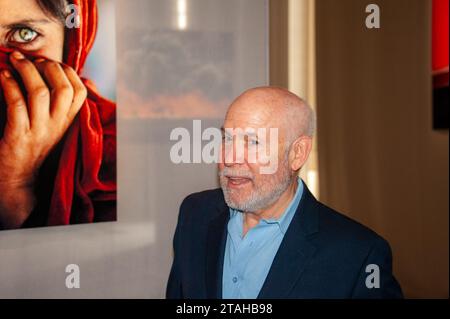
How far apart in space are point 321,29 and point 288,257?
233 cm

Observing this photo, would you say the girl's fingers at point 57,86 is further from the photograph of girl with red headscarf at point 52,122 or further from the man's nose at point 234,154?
the man's nose at point 234,154

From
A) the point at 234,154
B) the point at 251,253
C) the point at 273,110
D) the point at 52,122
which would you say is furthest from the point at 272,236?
the point at 52,122

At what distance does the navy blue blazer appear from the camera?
146cm

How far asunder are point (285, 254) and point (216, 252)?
0.76 feet

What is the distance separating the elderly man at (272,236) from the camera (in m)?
1.47

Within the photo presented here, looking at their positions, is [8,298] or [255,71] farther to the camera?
[255,71]

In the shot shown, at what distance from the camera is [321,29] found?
3461 millimetres

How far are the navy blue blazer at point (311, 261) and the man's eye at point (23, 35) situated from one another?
1455 millimetres

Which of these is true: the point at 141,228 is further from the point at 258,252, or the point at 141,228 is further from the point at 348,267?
the point at 348,267

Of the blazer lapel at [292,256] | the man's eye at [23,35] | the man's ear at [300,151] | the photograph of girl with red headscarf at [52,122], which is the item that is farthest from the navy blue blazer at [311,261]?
the man's eye at [23,35]

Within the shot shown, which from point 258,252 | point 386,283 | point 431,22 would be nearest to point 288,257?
point 258,252

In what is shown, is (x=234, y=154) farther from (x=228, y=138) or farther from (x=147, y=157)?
(x=147, y=157)

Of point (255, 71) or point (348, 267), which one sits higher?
point (255, 71)

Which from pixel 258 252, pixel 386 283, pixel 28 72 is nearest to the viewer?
pixel 386 283
